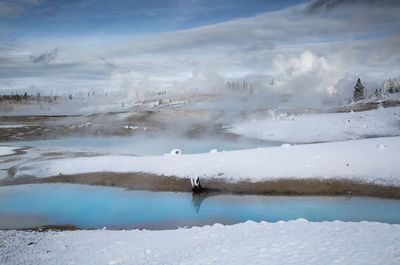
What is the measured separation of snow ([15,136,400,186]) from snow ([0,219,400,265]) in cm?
876

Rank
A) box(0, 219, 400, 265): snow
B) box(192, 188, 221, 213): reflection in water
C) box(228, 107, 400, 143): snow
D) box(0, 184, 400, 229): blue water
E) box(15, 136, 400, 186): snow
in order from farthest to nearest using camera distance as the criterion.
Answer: box(228, 107, 400, 143): snow
box(15, 136, 400, 186): snow
box(192, 188, 221, 213): reflection in water
box(0, 184, 400, 229): blue water
box(0, 219, 400, 265): snow

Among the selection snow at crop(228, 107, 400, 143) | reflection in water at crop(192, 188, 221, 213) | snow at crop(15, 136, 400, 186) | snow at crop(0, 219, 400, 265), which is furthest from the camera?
snow at crop(228, 107, 400, 143)

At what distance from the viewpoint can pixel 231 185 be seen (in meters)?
20.6

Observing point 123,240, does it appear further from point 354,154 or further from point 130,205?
point 354,154

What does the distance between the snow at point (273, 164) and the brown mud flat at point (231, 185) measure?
550 millimetres

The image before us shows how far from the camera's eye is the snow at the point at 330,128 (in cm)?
3741

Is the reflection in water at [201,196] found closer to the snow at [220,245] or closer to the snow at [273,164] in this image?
the snow at [273,164]

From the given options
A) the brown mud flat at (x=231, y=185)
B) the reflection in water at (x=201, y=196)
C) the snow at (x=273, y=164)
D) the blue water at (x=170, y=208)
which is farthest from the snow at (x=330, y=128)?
the blue water at (x=170, y=208)

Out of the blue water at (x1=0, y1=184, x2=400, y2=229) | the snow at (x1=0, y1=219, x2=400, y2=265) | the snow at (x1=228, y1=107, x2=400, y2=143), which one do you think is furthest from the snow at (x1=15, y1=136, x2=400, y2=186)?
the snow at (x1=228, y1=107, x2=400, y2=143)

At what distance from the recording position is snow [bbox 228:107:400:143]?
123 ft

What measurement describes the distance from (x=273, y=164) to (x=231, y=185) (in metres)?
3.86

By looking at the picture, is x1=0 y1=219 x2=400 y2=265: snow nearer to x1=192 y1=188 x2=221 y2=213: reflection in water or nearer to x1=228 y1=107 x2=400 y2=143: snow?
x1=192 y1=188 x2=221 y2=213: reflection in water

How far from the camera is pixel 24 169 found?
26.3 meters

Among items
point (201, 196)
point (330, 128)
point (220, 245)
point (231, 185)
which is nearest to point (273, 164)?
point (231, 185)
